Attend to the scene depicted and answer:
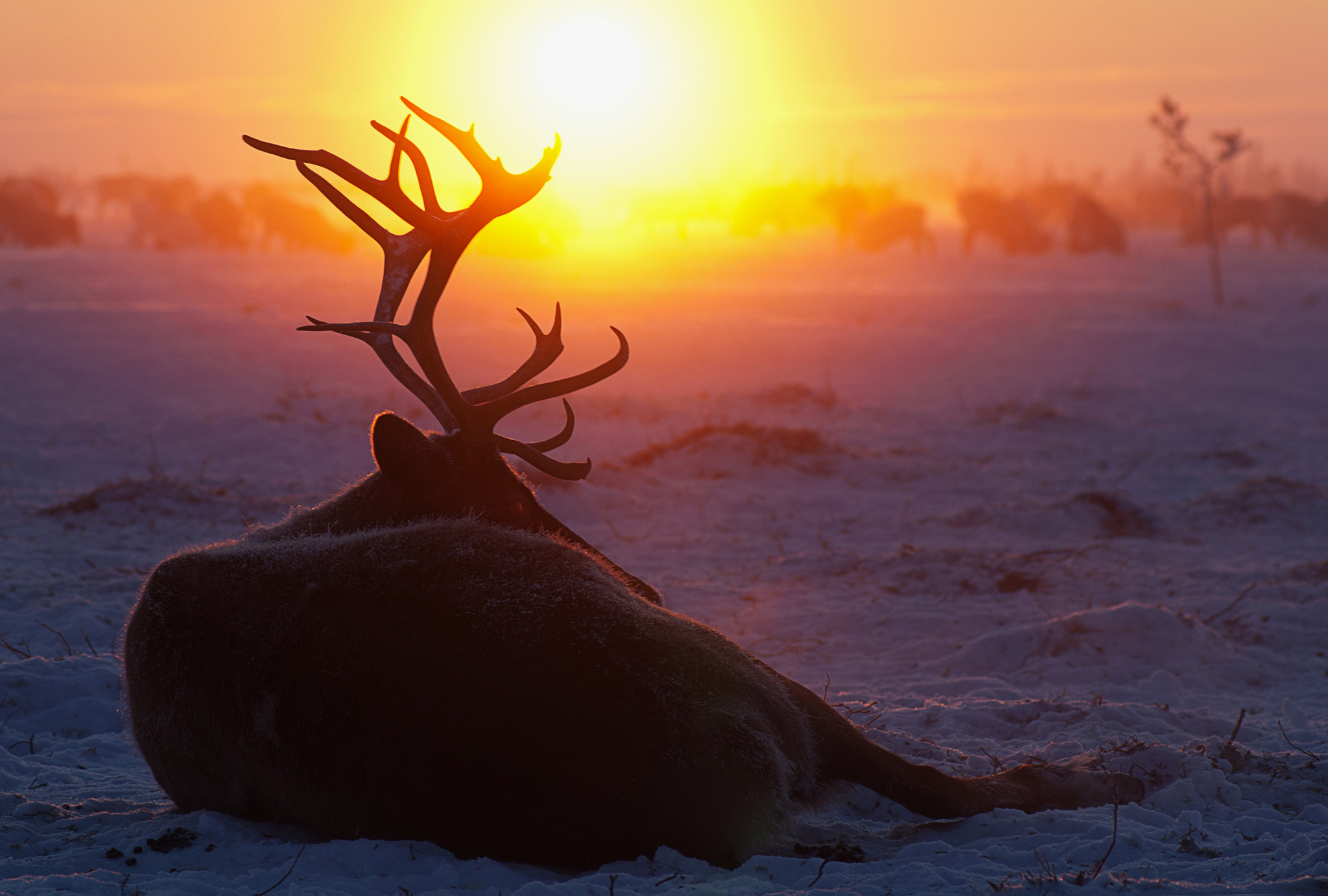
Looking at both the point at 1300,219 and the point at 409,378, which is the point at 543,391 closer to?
the point at 409,378

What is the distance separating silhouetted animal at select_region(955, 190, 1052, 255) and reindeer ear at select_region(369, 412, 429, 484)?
37.8 metres

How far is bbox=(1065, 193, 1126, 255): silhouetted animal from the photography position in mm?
38625

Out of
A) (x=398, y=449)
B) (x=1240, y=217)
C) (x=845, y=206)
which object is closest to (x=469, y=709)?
(x=398, y=449)

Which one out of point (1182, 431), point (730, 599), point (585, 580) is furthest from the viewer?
point (1182, 431)

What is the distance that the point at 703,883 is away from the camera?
3.22m

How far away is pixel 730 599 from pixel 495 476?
3205 millimetres

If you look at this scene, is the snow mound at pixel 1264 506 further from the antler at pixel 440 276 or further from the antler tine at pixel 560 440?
the antler at pixel 440 276

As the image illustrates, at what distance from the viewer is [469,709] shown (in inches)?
128

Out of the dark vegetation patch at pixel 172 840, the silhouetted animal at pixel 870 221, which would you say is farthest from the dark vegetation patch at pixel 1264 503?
the silhouetted animal at pixel 870 221

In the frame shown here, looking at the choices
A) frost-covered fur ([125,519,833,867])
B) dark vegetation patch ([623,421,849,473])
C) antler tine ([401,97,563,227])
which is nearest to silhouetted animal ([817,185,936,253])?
dark vegetation patch ([623,421,849,473])

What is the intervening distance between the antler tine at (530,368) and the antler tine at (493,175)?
49 cm

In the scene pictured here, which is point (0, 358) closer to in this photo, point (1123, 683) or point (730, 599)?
point (730, 599)

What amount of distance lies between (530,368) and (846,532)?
15.8 feet

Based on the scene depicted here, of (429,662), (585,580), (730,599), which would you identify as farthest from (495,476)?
(730,599)
